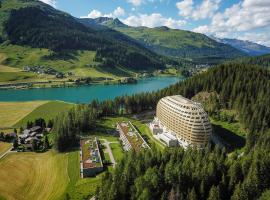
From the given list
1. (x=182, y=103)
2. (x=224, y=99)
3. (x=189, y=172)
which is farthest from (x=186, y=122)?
(x=224, y=99)

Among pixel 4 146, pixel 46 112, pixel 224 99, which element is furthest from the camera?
pixel 46 112

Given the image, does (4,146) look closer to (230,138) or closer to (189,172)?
(189,172)

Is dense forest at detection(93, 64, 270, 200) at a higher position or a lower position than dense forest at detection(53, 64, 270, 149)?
lower

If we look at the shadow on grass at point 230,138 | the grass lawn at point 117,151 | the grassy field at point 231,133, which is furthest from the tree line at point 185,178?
the grassy field at point 231,133

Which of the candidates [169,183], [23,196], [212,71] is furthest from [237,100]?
[23,196]

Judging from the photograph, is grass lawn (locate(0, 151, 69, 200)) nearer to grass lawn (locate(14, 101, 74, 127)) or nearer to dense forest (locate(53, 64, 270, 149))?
dense forest (locate(53, 64, 270, 149))

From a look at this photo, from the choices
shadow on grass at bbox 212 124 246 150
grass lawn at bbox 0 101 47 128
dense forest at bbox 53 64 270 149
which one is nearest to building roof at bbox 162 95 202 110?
shadow on grass at bbox 212 124 246 150
